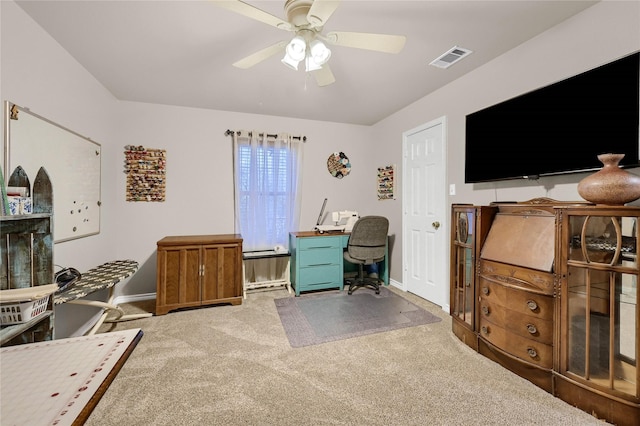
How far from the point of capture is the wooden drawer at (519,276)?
159cm

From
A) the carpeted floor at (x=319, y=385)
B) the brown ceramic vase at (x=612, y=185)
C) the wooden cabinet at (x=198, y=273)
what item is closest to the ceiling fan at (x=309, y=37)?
the brown ceramic vase at (x=612, y=185)

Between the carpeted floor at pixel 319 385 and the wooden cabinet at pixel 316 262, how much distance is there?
104 centimetres

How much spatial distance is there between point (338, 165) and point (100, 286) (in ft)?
10.4

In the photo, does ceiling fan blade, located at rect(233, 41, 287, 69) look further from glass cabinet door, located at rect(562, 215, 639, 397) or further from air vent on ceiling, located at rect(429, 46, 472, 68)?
glass cabinet door, located at rect(562, 215, 639, 397)

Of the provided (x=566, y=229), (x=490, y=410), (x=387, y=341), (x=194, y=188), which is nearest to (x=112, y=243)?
(x=194, y=188)

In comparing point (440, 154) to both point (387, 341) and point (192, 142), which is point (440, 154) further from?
point (192, 142)

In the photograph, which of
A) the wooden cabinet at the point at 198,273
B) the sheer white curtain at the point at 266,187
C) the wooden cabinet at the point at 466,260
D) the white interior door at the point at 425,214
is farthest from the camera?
the sheer white curtain at the point at 266,187

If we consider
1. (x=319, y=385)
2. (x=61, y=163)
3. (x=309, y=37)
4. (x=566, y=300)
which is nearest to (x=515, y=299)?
(x=566, y=300)

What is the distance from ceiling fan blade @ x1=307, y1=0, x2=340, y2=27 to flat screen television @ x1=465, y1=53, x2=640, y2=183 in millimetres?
1625

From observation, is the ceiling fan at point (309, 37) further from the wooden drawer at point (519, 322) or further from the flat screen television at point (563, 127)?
the wooden drawer at point (519, 322)

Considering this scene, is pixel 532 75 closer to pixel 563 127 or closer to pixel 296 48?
pixel 563 127

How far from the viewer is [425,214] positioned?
3.14m

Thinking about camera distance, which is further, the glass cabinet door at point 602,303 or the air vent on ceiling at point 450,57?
the air vent on ceiling at point 450,57

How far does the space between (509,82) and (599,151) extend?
952 mm
